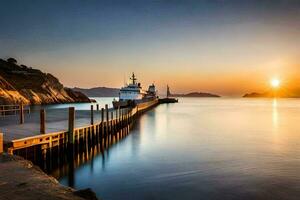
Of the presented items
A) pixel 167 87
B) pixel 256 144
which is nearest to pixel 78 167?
pixel 256 144

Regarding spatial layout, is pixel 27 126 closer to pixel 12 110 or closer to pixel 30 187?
pixel 12 110

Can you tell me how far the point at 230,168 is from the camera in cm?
1864

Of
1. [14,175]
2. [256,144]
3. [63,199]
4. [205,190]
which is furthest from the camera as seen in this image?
[256,144]

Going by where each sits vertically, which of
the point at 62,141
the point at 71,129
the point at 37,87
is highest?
the point at 37,87

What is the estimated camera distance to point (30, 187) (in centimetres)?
740

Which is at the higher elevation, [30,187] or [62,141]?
[30,187]

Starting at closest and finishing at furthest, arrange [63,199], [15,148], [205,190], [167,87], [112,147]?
[63,199], [15,148], [205,190], [112,147], [167,87]

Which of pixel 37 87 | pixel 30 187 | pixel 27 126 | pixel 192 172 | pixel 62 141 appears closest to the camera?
pixel 30 187

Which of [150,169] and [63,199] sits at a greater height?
[63,199]

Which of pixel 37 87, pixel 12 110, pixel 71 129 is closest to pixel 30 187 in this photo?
pixel 71 129

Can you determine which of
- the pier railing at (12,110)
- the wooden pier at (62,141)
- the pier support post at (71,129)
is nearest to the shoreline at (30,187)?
the wooden pier at (62,141)

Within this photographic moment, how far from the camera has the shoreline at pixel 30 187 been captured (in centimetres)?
684

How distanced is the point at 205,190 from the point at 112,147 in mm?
12664

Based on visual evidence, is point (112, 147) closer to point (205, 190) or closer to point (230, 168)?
point (230, 168)
